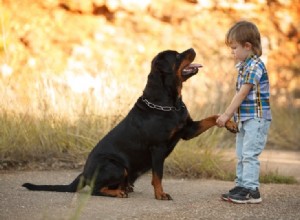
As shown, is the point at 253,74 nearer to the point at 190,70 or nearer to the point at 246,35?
the point at 246,35

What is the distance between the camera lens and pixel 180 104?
524 centimetres

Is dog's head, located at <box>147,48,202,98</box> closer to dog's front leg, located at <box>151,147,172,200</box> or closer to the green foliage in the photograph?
dog's front leg, located at <box>151,147,172,200</box>

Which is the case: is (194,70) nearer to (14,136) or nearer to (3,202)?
(3,202)

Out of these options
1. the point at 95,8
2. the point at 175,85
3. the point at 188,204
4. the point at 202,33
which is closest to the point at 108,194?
the point at 188,204

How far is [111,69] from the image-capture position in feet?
27.9

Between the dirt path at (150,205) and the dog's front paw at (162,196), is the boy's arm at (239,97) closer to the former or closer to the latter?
the dirt path at (150,205)

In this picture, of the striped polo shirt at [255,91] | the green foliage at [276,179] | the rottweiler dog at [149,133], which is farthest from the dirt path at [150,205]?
the striped polo shirt at [255,91]

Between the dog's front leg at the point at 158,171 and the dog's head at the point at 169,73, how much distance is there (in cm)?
52

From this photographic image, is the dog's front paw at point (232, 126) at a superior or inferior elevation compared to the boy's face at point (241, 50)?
inferior

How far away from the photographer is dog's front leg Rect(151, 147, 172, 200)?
199 inches

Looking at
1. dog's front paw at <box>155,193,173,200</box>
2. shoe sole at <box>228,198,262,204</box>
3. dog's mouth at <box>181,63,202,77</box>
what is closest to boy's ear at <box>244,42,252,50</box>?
dog's mouth at <box>181,63,202,77</box>

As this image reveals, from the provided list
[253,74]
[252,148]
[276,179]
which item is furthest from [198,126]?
[276,179]

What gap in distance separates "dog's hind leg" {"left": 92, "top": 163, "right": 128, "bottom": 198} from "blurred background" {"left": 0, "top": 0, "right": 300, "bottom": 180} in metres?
1.57

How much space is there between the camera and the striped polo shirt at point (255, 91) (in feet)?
15.9
